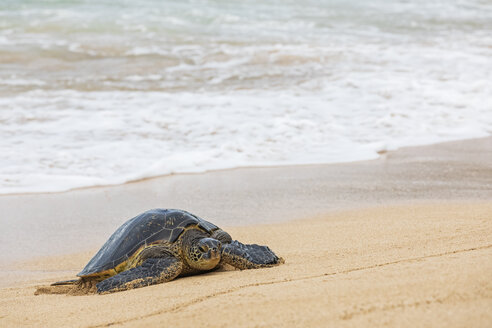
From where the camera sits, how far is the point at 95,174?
649 cm

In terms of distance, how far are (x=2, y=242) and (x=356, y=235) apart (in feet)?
9.63

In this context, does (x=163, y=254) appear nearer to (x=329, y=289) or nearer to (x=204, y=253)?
(x=204, y=253)

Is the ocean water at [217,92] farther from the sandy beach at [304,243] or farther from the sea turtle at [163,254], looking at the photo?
the sea turtle at [163,254]

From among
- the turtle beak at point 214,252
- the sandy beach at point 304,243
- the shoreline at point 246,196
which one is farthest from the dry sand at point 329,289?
the shoreline at point 246,196

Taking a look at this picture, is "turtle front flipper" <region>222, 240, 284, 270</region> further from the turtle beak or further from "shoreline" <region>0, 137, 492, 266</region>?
"shoreline" <region>0, 137, 492, 266</region>

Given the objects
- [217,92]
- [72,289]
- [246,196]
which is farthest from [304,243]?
[217,92]

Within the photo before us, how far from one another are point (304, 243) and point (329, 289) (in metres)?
1.76

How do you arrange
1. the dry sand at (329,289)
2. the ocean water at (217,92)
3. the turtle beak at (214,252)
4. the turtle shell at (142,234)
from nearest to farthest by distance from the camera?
the dry sand at (329,289) < the turtle beak at (214,252) < the turtle shell at (142,234) < the ocean water at (217,92)

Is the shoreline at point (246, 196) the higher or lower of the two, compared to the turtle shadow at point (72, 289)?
lower

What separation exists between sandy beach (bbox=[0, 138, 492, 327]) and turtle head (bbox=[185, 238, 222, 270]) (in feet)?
0.31

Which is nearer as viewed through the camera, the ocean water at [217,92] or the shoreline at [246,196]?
the shoreline at [246,196]

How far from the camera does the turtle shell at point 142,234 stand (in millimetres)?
3725

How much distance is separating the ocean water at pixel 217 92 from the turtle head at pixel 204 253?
2.89 m

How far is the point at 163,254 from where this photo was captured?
3682mm
